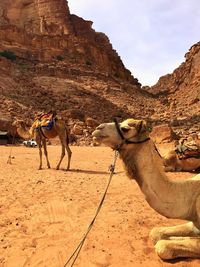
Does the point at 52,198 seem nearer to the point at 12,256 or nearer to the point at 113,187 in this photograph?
the point at 113,187

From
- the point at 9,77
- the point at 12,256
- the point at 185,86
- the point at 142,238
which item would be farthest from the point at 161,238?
the point at 185,86

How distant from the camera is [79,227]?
5.71 m

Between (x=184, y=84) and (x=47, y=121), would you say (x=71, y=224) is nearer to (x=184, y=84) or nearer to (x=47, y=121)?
(x=47, y=121)

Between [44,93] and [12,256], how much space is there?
3737 cm

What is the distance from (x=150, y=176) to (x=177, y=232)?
1010mm

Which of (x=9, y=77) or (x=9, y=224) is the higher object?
(x=9, y=77)

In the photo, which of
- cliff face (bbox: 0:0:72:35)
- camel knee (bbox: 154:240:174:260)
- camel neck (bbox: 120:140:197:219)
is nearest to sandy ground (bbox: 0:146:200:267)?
camel knee (bbox: 154:240:174:260)

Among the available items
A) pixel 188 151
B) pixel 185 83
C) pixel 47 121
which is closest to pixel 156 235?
pixel 188 151

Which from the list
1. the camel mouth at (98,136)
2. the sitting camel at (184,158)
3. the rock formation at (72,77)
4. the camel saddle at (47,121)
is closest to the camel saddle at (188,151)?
the sitting camel at (184,158)

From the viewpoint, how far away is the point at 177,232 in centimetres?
467

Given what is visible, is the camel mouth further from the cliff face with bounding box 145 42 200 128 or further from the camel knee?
the cliff face with bounding box 145 42 200 128

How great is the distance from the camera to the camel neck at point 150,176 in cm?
407

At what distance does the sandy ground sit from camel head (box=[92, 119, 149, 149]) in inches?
58.5

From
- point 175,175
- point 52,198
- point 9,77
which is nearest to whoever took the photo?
point 52,198
